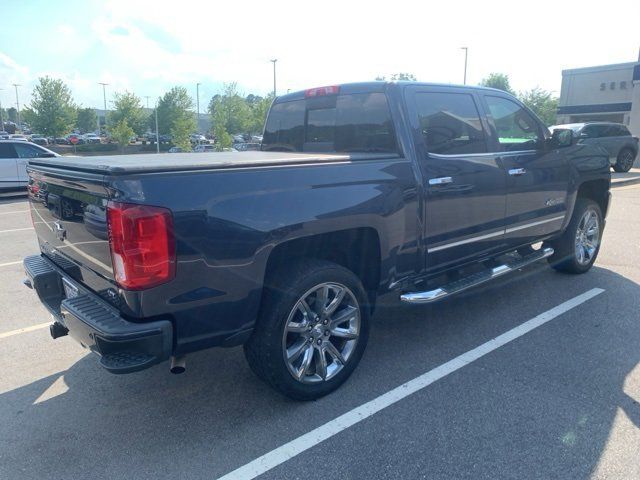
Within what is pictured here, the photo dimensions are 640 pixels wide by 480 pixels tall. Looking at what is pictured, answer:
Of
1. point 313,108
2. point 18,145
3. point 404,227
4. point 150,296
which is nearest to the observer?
point 150,296

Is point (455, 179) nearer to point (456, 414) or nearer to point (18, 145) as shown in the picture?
point (456, 414)

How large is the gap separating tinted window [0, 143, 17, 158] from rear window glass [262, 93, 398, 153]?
11.9m

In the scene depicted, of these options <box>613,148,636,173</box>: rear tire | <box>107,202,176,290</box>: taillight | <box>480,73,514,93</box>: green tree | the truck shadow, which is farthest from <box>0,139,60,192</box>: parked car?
<box>480,73,514,93</box>: green tree

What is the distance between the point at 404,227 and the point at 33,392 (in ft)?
8.87

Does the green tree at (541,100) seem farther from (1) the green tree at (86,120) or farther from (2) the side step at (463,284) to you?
(1) the green tree at (86,120)

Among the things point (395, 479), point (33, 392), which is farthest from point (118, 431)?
point (395, 479)

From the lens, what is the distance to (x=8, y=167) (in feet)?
45.2

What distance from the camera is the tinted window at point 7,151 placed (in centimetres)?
1386

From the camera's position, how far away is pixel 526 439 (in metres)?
2.77

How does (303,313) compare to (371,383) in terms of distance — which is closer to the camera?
(303,313)

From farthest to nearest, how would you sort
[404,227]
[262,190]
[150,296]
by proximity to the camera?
[404,227] < [262,190] < [150,296]

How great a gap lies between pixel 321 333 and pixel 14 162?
13809 millimetres

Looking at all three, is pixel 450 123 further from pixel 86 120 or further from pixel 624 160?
pixel 86 120

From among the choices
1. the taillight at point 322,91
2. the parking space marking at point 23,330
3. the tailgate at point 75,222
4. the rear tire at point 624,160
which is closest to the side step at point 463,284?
the taillight at point 322,91
